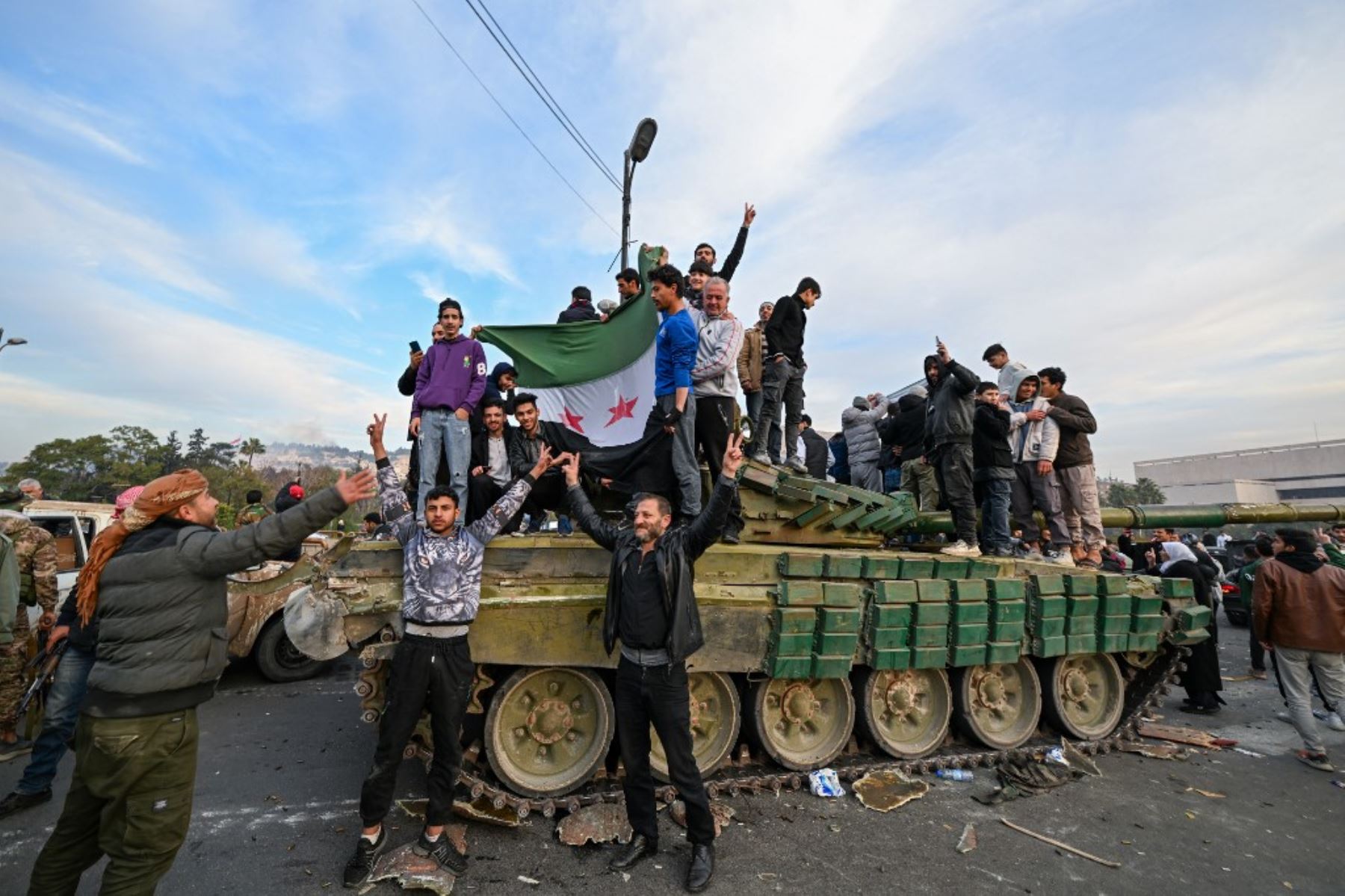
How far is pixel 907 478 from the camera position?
8492 mm

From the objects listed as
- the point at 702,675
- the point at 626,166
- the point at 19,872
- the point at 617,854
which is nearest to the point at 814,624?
the point at 702,675

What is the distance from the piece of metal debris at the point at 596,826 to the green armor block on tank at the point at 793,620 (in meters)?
1.77

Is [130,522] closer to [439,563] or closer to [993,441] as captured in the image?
[439,563]

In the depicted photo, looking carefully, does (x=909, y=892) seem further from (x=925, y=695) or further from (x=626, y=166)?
(x=626, y=166)

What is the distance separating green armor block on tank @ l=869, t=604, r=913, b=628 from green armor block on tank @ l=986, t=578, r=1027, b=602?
0.96 metres

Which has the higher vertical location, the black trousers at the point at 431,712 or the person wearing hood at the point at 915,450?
the person wearing hood at the point at 915,450

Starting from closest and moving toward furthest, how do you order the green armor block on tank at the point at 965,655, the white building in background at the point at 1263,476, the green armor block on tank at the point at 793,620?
the green armor block on tank at the point at 793,620 < the green armor block on tank at the point at 965,655 < the white building in background at the point at 1263,476

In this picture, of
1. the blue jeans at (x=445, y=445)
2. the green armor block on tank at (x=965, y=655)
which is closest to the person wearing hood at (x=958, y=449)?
the green armor block on tank at (x=965, y=655)

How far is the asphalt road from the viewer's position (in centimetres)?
380

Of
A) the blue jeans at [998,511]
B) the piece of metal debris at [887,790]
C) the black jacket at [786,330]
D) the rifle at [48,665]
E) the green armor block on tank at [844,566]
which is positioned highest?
the black jacket at [786,330]

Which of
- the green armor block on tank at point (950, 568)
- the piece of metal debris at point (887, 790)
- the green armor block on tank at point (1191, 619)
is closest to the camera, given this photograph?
the piece of metal debris at point (887, 790)

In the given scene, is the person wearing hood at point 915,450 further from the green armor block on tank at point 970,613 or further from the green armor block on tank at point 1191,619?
the green armor block on tank at point 1191,619

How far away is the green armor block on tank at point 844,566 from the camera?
5426mm

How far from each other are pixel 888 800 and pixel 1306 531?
539 cm
